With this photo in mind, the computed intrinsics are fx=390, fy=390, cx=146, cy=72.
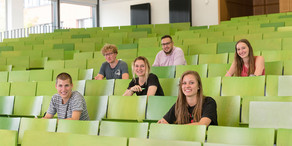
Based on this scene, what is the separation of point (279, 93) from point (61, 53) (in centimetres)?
333

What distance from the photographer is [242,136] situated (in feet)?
5.78

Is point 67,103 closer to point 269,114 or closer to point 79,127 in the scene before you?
point 79,127

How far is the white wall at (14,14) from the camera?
964 centimetres

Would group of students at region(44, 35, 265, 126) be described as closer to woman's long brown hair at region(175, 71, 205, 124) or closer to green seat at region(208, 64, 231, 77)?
woman's long brown hair at region(175, 71, 205, 124)

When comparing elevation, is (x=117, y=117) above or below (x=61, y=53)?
below

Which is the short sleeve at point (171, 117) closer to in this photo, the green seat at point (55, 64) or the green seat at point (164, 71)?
the green seat at point (164, 71)

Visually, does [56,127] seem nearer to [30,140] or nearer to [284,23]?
[30,140]

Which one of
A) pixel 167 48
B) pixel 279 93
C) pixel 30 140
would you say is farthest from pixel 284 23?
pixel 30 140

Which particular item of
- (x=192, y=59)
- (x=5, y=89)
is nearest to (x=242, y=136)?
(x=192, y=59)

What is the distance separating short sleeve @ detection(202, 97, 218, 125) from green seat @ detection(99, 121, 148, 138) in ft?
1.57

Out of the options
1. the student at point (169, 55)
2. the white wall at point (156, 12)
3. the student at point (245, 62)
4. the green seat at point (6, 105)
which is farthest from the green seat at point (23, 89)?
the white wall at point (156, 12)

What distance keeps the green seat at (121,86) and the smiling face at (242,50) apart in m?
0.96

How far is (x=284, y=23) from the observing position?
5.35 m

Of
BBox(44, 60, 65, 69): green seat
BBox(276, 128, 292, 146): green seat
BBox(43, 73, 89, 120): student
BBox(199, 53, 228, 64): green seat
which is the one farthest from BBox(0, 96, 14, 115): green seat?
BBox(276, 128, 292, 146): green seat
